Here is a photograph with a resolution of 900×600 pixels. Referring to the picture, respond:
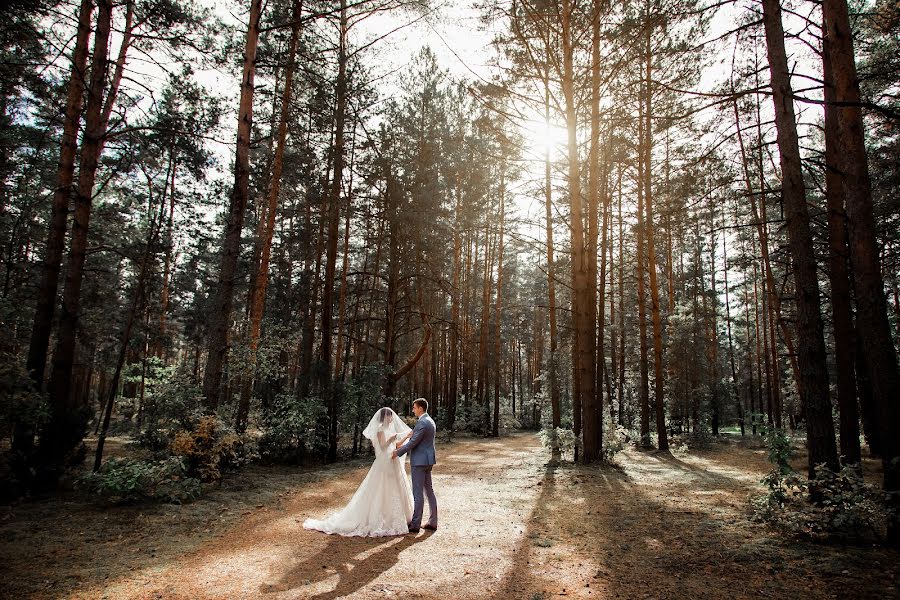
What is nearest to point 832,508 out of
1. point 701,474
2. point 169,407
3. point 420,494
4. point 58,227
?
point 420,494

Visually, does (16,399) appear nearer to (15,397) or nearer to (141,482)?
(15,397)

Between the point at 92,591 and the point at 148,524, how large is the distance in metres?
2.23

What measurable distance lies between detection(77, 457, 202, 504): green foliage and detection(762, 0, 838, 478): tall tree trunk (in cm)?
929

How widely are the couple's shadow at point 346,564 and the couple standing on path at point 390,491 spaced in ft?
0.62

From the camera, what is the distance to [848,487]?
5.34m

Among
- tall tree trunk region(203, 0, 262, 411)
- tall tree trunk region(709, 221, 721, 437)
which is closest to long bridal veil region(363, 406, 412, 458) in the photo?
tall tree trunk region(203, 0, 262, 411)

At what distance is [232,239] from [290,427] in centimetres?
517

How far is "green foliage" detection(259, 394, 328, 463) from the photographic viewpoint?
11135 millimetres

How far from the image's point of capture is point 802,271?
19.7 ft

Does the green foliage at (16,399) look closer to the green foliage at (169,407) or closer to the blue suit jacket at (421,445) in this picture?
the green foliage at (169,407)

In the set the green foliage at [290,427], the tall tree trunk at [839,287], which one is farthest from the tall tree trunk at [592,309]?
the green foliage at [290,427]

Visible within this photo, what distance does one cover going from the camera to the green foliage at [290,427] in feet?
36.5

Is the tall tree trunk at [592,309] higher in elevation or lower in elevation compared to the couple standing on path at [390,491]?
higher

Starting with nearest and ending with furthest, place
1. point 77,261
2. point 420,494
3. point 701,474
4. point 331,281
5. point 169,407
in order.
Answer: point 420,494, point 169,407, point 77,261, point 701,474, point 331,281
